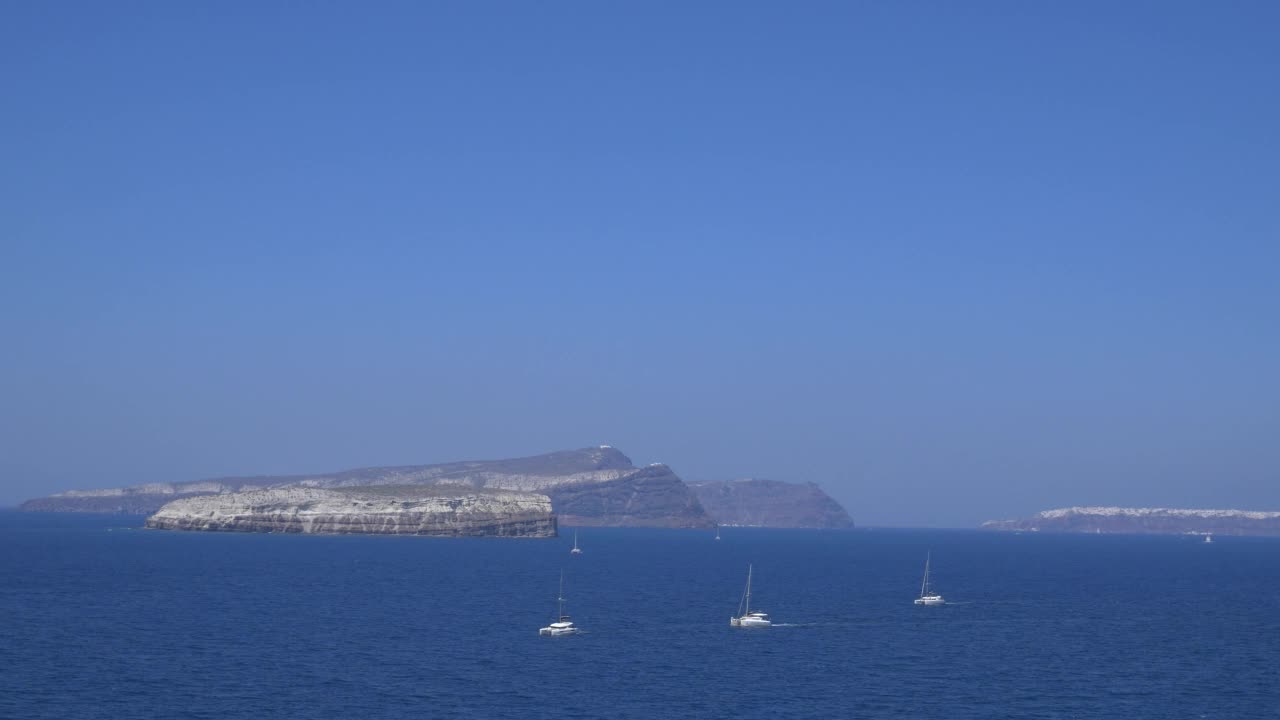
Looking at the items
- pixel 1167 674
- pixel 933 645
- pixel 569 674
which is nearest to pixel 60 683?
pixel 569 674

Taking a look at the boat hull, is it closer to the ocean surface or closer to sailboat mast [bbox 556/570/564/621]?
the ocean surface

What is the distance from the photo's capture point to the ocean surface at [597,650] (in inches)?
2931

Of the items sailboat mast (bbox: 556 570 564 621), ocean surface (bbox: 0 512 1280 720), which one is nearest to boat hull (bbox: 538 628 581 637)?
ocean surface (bbox: 0 512 1280 720)

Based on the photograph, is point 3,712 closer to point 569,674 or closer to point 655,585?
point 569,674

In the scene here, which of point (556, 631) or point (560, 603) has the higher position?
point (560, 603)

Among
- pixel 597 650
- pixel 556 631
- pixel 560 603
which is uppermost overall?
pixel 560 603

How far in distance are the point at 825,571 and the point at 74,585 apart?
352 feet

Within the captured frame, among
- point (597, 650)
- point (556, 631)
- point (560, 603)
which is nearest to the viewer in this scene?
point (597, 650)

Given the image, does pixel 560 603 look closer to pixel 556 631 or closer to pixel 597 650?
pixel 556 631

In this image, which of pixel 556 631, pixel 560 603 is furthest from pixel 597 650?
pixel 560 603

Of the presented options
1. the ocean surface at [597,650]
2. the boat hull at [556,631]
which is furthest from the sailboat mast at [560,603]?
the boat hull at [556,631]

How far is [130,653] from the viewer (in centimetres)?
8681

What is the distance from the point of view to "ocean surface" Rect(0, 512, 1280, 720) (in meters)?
74.4

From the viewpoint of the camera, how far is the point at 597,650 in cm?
9525
